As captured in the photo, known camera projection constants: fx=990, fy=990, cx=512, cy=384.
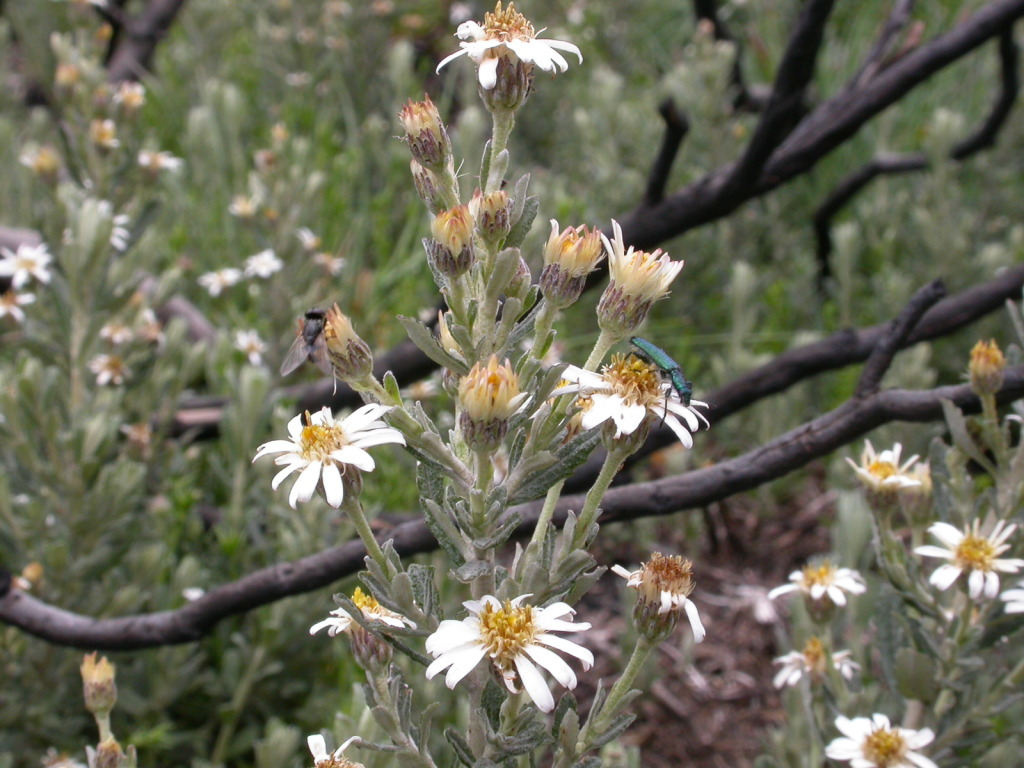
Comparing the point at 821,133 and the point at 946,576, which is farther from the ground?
the point at 821,133

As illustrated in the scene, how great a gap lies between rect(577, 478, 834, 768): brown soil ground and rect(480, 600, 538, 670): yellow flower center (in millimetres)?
1567

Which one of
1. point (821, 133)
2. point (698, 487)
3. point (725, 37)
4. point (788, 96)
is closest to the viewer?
point (698, 487)

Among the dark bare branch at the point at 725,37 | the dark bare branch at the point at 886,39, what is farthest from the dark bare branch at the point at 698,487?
the dark bare branch at the point at 725,37

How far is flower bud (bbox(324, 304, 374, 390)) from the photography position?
1.09m

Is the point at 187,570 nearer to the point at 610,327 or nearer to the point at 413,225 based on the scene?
the point at 610,327

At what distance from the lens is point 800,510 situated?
3812 mm

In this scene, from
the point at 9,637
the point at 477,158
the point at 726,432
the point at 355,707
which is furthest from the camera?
the point at 477,158

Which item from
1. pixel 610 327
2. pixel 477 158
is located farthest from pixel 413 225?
pixel 610 327

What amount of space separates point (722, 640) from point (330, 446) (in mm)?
2529

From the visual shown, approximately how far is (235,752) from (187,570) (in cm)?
49

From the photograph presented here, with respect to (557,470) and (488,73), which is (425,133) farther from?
(557,470)

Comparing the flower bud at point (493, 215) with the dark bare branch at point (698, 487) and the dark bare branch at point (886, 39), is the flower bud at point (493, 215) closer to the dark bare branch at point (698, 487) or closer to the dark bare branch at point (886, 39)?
the dark bare branch at point (698, 487)

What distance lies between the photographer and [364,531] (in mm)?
1094

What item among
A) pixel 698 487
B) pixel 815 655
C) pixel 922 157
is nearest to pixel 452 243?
pixel 698 487
